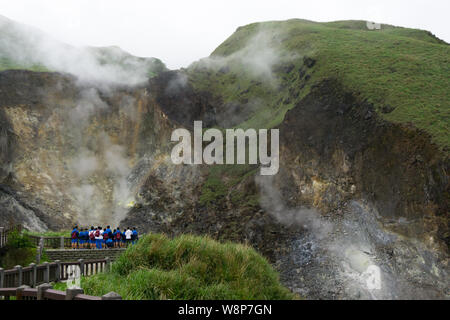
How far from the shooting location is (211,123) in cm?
5391

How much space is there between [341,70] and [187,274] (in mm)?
35199

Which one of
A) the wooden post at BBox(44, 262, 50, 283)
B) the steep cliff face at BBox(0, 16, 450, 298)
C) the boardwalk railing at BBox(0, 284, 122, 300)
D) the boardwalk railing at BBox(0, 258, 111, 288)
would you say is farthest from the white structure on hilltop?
the boardwalk railing at BBox(0, 284, 122, 300)

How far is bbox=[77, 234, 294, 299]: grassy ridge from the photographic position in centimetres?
1056

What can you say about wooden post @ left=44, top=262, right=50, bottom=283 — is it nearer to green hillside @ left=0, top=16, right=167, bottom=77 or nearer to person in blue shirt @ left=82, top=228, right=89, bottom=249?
person in blue shirt @ left=82, top=228, right=89, bottom=249

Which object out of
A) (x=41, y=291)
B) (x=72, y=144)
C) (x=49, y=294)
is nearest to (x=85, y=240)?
(x=41, y=291)

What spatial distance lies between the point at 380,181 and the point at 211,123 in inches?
1054

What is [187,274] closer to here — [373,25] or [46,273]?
[46,273]

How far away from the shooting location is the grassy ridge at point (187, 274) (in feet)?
34.7

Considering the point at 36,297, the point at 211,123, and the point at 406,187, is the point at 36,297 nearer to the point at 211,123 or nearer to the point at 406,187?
the point at 406,187

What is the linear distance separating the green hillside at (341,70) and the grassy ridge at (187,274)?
875 inches

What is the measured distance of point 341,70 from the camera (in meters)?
41.9

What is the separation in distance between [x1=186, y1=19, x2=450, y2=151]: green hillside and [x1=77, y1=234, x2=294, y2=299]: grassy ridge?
2221 centimetres
